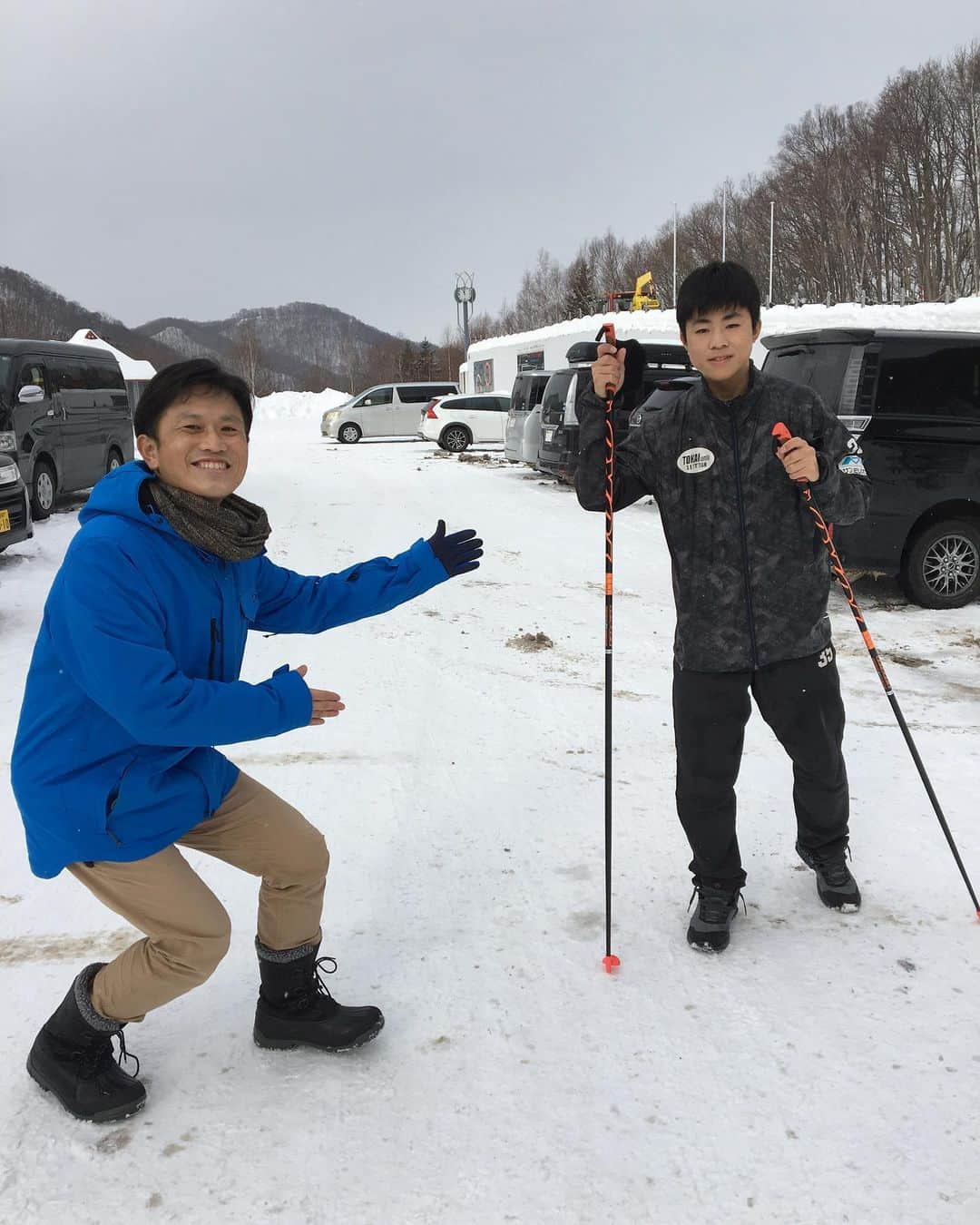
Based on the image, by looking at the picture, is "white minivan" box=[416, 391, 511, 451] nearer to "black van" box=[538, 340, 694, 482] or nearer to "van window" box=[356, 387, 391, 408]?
"van window" box=[356, 387, 391, 408]

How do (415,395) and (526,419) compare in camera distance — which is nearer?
(526,419)

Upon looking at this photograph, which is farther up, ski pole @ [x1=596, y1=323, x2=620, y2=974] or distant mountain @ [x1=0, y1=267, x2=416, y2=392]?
distant mountain @ [x1=0, y1=267, x2=416, y2=392]

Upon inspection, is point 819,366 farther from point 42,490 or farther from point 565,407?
point 42,490

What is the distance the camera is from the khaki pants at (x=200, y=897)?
6.55ft

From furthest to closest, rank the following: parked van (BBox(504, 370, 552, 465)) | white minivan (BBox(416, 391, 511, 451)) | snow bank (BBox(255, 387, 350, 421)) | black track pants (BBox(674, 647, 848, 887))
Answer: snow bank (BBox(255, 387, 350, 421)) < white minivan (BBox(416, 391, 511, 451)) < parked van (BBox(504, 370, 552, 465)) < black track pants (BBox(674, 647, 848, 887))

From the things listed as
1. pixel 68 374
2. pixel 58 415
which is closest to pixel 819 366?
pixel 58 415

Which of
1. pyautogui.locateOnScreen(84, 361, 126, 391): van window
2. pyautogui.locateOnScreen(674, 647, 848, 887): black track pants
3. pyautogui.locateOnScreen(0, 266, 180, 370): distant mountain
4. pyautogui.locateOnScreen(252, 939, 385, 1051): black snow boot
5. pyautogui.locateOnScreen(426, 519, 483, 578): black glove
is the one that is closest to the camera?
pyautogui.locateOnScreen(252, 939, 385, 1051): black snow boot

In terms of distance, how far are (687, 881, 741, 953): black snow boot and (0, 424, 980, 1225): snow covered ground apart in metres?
0.05

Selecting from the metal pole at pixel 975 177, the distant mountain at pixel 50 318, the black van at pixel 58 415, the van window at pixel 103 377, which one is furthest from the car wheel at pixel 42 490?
the distant mountain at pixel 50 318

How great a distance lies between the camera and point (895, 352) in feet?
22.2

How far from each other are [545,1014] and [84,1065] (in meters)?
1.17

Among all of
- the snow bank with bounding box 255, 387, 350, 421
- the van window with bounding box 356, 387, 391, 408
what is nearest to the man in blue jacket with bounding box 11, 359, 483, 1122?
the van window with bounding box 356, 387, 391, 408

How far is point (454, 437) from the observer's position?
23.0 meters

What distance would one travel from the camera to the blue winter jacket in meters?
1.79
